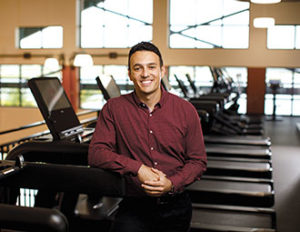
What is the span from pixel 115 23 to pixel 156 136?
1421 cm

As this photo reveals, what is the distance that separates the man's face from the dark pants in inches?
17.5

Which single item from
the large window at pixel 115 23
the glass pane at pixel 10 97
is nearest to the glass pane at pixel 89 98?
the large window at pixel 115 23

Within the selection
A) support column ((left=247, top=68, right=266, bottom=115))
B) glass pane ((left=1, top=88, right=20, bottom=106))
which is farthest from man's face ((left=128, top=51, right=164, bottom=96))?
glass pane ((left=1, top=88, right=20, bottom=106))

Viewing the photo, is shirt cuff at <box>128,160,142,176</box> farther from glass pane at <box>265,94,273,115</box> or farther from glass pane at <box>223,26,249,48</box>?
glass pane at <box>265,94,273,115</box>

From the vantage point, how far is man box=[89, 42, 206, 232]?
1.85 metres

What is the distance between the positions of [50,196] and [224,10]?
14.1 meters

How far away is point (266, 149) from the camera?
19.2ft

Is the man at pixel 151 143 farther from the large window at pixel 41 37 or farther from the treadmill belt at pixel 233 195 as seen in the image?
the large window at pixel 41 37

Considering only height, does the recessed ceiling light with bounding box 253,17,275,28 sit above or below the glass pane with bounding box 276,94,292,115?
above

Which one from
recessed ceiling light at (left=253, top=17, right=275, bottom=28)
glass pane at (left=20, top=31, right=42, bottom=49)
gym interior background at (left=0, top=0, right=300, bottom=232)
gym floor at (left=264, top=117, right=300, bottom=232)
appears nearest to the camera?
gym floor at (left=264, top=117, right=300, bottom=232)

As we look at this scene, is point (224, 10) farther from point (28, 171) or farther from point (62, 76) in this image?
point (28, 171)

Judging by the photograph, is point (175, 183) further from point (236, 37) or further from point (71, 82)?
point (71, 82)

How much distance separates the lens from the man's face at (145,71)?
6.14ft

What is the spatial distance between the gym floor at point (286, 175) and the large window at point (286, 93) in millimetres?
4025
